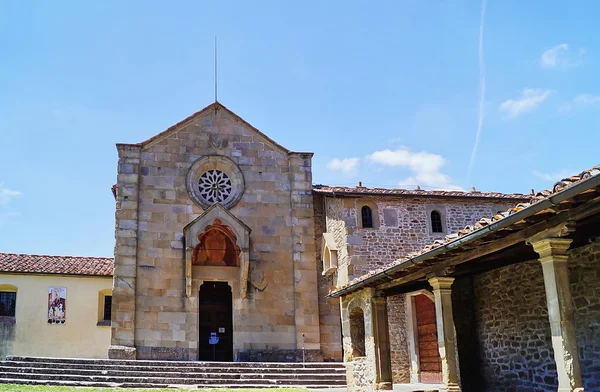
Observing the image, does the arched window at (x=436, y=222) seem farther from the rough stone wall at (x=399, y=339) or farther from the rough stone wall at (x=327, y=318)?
the rough stone wall at (x=327, y=318)

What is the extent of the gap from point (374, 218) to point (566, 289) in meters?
14.8

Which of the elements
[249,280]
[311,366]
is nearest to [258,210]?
[249,280]

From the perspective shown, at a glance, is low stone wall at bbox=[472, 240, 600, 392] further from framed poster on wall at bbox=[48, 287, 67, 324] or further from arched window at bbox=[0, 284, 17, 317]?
arched window at bbox=[0, 284, 17, 317]

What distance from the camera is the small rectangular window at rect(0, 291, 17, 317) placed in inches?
1089

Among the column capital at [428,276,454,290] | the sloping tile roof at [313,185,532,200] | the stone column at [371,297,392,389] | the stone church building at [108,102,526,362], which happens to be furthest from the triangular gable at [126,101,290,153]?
the column capital at [428,276,454,290]

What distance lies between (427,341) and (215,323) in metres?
8.24

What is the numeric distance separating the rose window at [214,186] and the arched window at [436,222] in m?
8.19

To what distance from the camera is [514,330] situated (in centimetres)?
1479

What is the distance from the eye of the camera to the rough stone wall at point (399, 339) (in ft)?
73.1

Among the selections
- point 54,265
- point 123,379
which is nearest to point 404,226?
point 123,379

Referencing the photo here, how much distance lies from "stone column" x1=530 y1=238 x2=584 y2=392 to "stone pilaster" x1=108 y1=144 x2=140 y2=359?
17099 millimetres

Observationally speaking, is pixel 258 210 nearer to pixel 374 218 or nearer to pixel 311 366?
pixel 374 218

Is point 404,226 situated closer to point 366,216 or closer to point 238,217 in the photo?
point 366,216

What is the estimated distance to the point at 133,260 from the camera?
23859 millimetres
